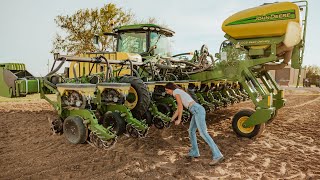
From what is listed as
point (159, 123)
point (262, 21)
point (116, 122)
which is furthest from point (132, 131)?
point (262, 21)

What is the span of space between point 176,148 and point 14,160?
2.97 meters

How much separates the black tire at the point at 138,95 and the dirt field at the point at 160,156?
27.5 inches

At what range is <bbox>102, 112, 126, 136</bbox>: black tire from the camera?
6.11 m

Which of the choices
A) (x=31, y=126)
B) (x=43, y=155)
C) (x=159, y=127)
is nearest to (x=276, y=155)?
(x=159, y=127)

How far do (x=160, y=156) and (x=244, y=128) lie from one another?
8.31 ft

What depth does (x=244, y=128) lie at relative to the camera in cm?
700

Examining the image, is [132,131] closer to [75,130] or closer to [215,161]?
[75,130]

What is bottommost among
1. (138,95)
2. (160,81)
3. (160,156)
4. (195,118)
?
(160,156)

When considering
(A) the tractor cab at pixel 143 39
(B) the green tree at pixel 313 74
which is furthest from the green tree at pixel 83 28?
(B) the green tree at pixel 313 74

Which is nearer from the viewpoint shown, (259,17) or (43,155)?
(43,155)

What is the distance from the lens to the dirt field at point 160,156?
4.54 meters

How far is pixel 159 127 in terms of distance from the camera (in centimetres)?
708

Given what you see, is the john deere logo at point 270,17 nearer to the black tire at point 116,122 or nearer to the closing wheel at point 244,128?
the closing wheel at point 244,128

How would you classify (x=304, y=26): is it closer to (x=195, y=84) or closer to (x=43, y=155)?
(x=195, y=84)
